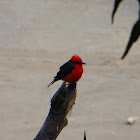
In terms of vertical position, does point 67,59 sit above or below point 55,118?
below

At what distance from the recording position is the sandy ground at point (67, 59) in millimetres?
7973

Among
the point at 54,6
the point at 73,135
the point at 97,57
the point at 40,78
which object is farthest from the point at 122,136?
the point at 54,6

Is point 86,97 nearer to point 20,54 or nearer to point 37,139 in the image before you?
point 20,54

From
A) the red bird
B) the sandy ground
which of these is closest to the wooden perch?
the red bird

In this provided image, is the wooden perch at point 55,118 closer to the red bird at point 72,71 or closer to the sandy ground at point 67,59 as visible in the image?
the red bird at point 72,71

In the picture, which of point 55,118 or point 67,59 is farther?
point 67,59

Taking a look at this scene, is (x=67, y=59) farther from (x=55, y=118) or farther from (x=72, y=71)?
(x=55, y=118)

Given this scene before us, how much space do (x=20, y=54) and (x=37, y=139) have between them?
10036 millimetres

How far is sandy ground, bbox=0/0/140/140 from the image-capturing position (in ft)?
26.2

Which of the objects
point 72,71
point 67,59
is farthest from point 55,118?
point 67,59

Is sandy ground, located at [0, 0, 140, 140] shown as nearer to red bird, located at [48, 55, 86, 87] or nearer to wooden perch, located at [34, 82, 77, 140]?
red bird, located at [48, 55, 86, 87]

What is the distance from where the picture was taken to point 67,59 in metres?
11.1

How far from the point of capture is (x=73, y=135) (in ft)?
24.6

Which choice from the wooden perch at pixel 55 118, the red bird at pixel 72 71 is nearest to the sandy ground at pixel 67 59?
the red bird at pixel 72 71
